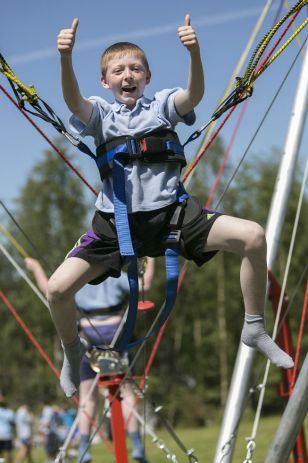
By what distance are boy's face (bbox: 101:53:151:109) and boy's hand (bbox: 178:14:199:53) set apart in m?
0.33

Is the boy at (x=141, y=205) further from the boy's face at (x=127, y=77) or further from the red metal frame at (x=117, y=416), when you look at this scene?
the red metal frame at (x=117, y=416)

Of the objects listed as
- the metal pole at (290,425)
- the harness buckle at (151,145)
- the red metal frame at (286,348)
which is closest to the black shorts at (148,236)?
the harness buckle at (151,145)

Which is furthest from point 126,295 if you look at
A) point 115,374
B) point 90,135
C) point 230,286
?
point 230,286

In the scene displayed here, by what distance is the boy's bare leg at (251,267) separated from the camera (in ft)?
12.4

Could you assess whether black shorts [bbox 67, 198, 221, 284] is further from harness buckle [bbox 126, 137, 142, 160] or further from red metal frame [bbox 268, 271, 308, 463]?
red metal frame [bbox 268, 271, 308, 463]

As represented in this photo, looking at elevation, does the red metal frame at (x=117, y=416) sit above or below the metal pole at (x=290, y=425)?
below

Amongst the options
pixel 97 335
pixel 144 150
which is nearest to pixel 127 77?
pixel 144 150

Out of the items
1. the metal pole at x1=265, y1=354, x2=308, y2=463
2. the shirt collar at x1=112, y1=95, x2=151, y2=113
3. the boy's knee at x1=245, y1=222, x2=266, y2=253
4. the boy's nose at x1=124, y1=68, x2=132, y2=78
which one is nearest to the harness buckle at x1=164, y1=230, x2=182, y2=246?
the boy's knee at x1=245, y1=222, x2=266, y2=253

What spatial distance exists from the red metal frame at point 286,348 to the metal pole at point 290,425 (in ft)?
9.04

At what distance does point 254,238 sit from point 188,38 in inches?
35.0

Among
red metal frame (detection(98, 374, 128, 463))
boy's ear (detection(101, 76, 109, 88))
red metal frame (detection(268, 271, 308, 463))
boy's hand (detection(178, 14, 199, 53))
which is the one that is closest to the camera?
boy's hand (detection(178, 14, 199, 53))

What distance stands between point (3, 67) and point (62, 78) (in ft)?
1.43

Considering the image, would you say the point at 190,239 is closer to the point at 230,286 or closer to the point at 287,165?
the point at 287,165

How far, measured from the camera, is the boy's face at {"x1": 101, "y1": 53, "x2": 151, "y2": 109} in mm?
4043
